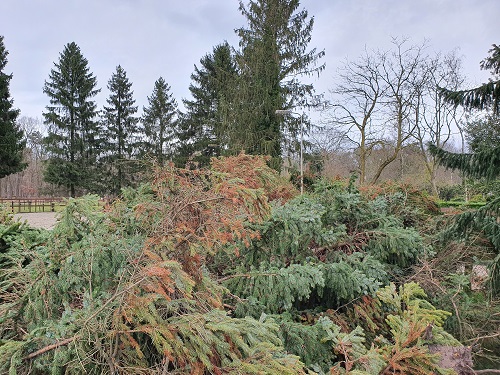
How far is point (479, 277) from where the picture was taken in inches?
183

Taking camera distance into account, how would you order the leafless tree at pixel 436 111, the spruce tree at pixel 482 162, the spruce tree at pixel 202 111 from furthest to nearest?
the spruce tree at pixel 202 111, the leafless tree at pixel 436 111, the spruce tree at pixel 482 162

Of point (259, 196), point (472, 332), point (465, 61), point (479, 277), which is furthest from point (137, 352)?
point (465, 61)

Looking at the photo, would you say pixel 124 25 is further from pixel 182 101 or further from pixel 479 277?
pixel 182 101

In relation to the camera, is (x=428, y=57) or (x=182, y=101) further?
(x=182, y=101)

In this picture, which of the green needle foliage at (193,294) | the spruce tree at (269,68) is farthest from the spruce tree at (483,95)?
the spruce tree at (269,68)

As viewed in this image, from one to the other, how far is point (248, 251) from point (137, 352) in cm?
157

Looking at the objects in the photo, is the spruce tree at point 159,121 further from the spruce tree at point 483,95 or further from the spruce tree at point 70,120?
the spruce tree at point 483,95

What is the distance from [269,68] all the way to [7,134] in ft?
53.1

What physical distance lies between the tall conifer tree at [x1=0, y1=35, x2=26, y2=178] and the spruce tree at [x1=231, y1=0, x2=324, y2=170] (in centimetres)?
1389

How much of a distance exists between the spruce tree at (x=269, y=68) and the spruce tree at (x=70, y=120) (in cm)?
1476

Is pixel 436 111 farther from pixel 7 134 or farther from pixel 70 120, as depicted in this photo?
pixel 70 120

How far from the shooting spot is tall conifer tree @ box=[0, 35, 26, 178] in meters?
19.4

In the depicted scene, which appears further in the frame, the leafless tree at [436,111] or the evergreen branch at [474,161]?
the leafless tree at [436,111]

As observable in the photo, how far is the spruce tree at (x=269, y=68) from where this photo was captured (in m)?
16.2
